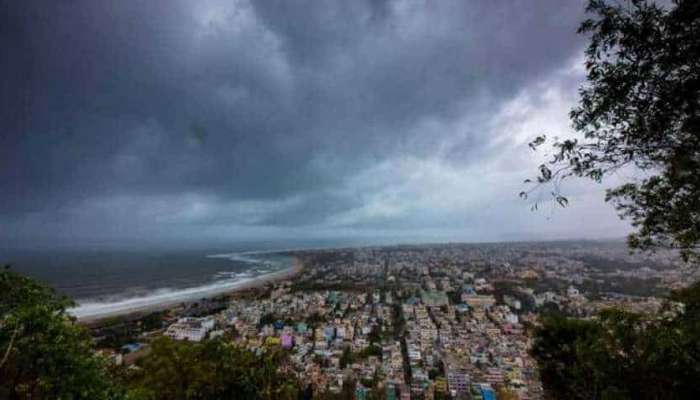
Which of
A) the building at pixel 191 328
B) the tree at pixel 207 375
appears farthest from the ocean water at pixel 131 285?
the tree at pixel 207 375

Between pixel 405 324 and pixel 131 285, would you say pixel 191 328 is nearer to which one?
pixel 405 324

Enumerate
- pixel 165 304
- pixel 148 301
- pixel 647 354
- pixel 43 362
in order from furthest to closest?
pixel 148 301
pixel 165 304
pixel 647 354
pixel 43 362

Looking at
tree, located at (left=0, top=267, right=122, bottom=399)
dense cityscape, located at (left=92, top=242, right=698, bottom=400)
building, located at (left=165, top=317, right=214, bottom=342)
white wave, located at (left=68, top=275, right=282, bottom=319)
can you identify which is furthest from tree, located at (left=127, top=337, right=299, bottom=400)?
white wave, located at (left=68, top=275, right=282, bottom=319)

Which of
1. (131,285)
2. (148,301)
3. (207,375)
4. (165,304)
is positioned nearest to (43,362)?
(207,375)

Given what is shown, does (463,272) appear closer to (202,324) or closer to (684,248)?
(202,324)

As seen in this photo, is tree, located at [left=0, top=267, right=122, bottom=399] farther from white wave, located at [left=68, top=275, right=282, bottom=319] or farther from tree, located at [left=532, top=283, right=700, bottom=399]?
white wave, located at [left=68, top=275, right=282, bottom=319]

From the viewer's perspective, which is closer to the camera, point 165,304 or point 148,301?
point 165,304

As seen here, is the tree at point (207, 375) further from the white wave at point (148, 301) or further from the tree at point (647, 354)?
the white wave at point (148, 301)
